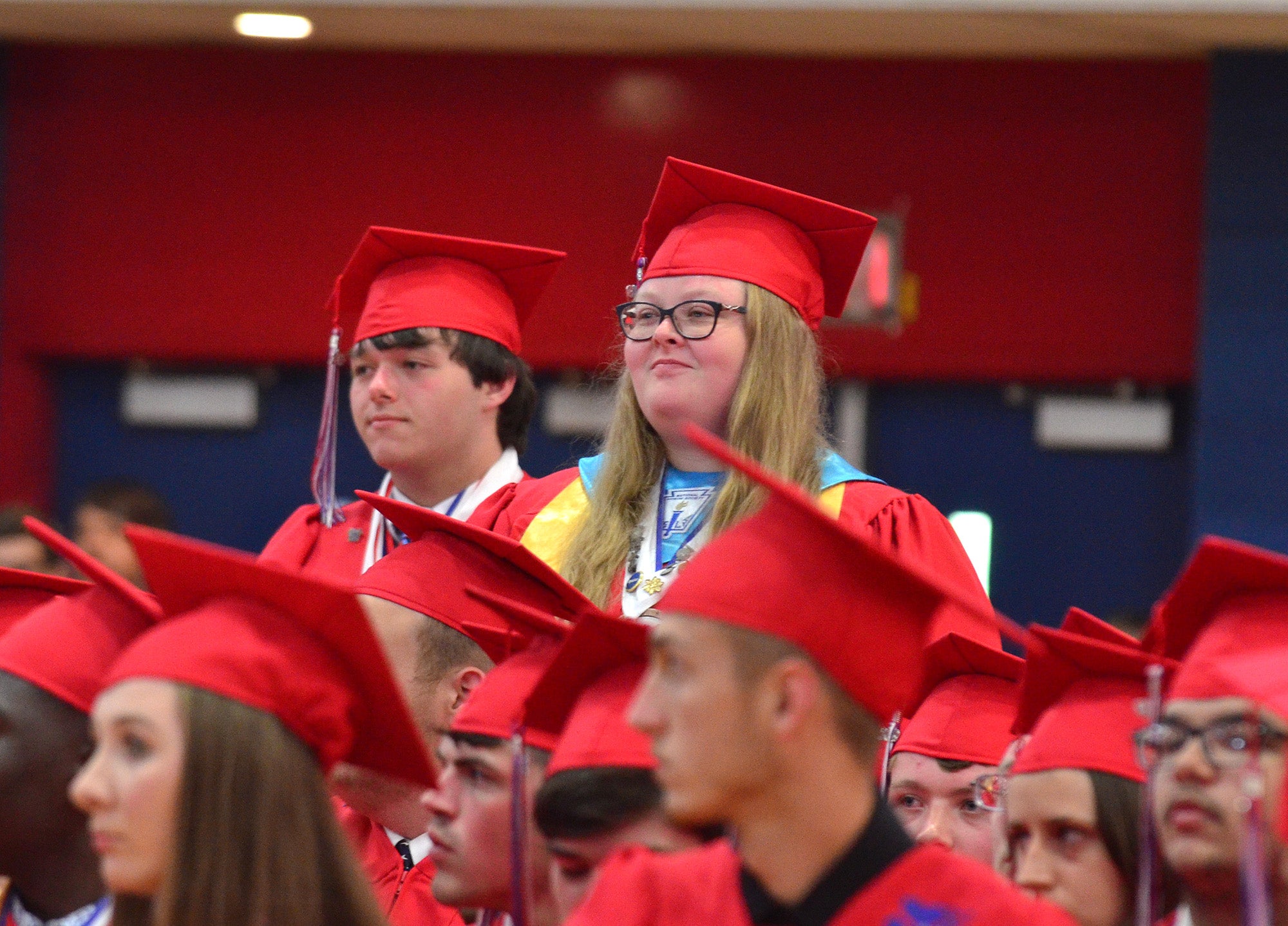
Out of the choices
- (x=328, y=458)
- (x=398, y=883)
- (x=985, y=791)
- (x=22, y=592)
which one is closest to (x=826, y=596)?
(x=985, y=791)

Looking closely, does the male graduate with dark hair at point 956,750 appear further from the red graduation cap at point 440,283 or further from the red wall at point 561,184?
the red wall at point 561,184

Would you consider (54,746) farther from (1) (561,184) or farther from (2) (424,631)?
(1) (561,184)

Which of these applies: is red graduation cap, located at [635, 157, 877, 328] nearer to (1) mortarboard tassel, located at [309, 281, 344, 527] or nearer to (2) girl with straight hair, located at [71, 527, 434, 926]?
(1) mortarboard tassel, located at [309, 281, 344, 527]

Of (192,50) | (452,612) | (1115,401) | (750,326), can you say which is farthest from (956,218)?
(452,612)

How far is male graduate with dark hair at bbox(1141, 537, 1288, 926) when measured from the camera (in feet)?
6.68

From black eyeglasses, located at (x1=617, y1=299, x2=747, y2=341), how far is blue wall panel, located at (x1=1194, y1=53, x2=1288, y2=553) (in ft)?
13.5

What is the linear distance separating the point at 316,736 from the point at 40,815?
21.1 inches

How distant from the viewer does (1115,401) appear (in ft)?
23.8

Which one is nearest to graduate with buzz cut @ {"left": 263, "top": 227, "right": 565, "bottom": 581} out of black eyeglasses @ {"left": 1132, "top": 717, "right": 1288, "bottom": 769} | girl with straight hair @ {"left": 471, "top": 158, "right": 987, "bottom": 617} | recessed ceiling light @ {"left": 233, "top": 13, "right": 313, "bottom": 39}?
girl with straight hair @ {"left": 471, "top": 158, "right": 987, "bottom": 617}

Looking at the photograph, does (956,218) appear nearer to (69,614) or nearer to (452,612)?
(452,612)

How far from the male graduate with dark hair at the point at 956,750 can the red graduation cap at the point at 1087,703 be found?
1.47 feet

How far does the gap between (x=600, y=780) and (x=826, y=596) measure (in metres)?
0.50

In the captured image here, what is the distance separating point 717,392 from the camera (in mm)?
3201

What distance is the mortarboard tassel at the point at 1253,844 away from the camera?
1975 millimetres
